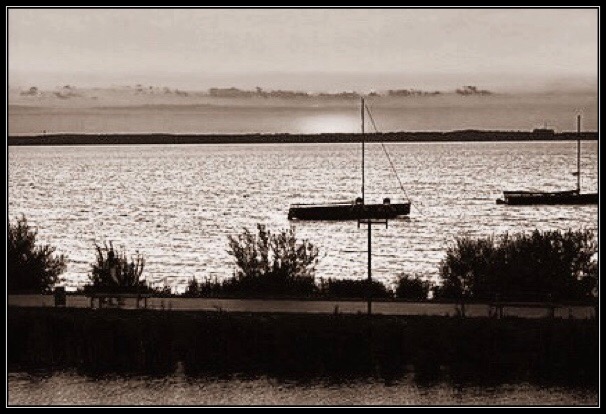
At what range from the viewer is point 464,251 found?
35094 mm

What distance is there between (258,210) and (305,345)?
233 feet

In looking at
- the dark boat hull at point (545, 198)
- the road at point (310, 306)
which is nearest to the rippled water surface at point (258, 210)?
the dark boat hull at point (545, 198)

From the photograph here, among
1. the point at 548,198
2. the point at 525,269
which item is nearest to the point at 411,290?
the point at 525,269

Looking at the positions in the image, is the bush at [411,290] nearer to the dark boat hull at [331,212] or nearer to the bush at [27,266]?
the bush at [27,266]

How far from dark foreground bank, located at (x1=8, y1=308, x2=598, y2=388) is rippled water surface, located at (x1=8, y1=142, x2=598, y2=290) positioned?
16.3 m

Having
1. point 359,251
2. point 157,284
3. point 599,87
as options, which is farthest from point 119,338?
point 359,251

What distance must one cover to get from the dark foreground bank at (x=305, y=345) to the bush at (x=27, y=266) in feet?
15.3

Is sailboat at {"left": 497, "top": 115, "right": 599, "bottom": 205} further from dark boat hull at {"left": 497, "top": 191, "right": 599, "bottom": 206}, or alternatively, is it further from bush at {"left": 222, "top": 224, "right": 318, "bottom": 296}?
bush at {"left": 222, "top": 224, "right": 318, "bottom": 296}

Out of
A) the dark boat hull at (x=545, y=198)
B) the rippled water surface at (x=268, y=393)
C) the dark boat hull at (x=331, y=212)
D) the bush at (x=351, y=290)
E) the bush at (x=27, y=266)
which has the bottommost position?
the rippled water surface at (x=268, y=393)

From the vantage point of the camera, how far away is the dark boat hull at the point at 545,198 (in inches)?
4117

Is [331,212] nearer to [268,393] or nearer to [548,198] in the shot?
[548,198]

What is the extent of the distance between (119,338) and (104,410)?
224 inches

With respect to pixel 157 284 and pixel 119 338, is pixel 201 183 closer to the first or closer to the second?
pixel 157 284

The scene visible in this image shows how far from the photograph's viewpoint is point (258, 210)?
100562 mm
